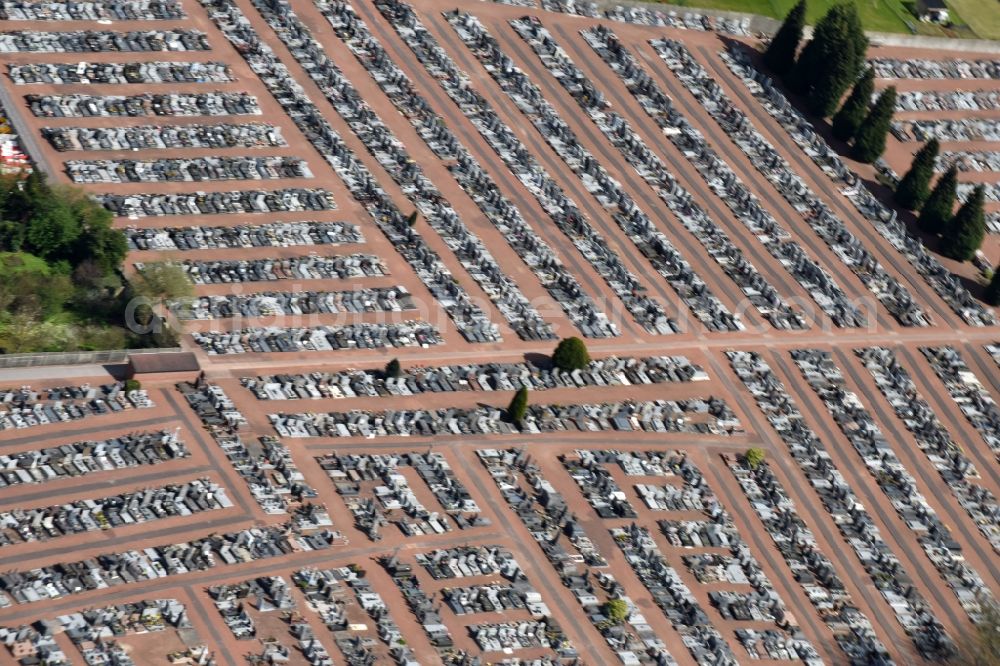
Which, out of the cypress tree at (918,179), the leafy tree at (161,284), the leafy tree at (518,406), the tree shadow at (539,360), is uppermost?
the cypress tree at (918,179)

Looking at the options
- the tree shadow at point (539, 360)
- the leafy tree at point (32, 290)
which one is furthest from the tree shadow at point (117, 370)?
the tree shadow at point (539, 360)

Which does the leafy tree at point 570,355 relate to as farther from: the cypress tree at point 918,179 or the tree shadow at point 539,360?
the cypress tree at point 918,179

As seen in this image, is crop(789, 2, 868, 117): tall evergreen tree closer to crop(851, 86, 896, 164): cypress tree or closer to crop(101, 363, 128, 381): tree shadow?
crop(851, 86, 896, 164): cypress tree

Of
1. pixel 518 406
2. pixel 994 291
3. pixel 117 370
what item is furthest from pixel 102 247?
pixel 994 291

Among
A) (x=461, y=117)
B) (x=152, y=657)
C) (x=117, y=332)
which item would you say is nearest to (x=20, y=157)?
(x=117, y=332)

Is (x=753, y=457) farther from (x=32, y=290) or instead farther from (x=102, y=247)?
(x=32, y=290)

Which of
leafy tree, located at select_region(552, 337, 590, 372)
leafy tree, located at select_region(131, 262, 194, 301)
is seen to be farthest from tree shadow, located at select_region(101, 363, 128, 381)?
leafy tree, located at select_region(552, 337, 590, 372)

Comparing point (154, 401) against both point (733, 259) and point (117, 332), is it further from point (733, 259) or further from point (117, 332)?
point (733, 259)
